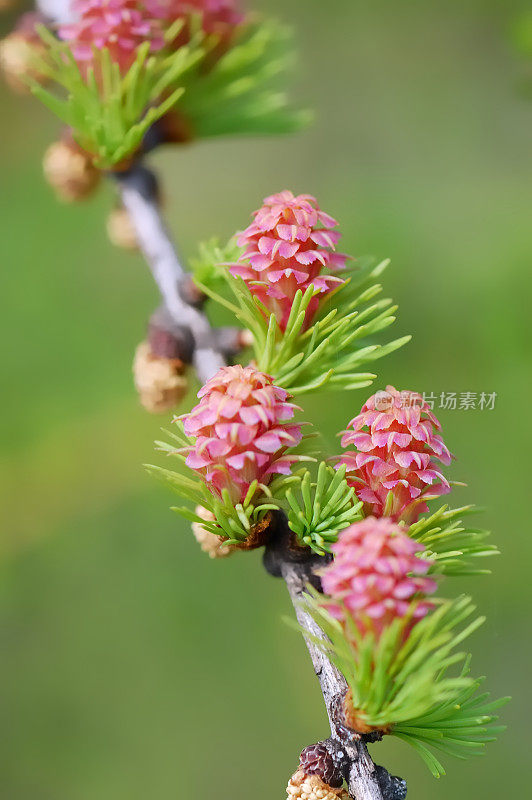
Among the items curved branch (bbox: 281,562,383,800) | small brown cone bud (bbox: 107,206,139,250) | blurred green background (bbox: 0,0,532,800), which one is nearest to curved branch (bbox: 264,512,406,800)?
curved branch (bbox: 281,562,383,800)

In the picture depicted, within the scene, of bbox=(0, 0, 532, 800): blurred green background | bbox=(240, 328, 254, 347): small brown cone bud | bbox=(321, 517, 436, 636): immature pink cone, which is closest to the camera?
bbox=(321, 517, 436, 636): immature pink cone

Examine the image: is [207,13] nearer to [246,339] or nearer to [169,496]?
[246,339]

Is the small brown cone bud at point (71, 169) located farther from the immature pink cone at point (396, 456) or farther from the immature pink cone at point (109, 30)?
the immature pink cone at point (396, 456)

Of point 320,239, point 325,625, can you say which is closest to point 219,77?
point 320,239

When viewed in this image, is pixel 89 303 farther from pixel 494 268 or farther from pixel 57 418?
pixel 494 268

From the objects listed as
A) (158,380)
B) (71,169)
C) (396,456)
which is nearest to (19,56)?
(71,169)

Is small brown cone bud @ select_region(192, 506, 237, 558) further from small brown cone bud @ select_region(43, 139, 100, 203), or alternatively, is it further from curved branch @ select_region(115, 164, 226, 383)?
small brown cone bud @ select_region(43, 139, 100, 203)

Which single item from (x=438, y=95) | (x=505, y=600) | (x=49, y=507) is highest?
(x=438, y=95)
